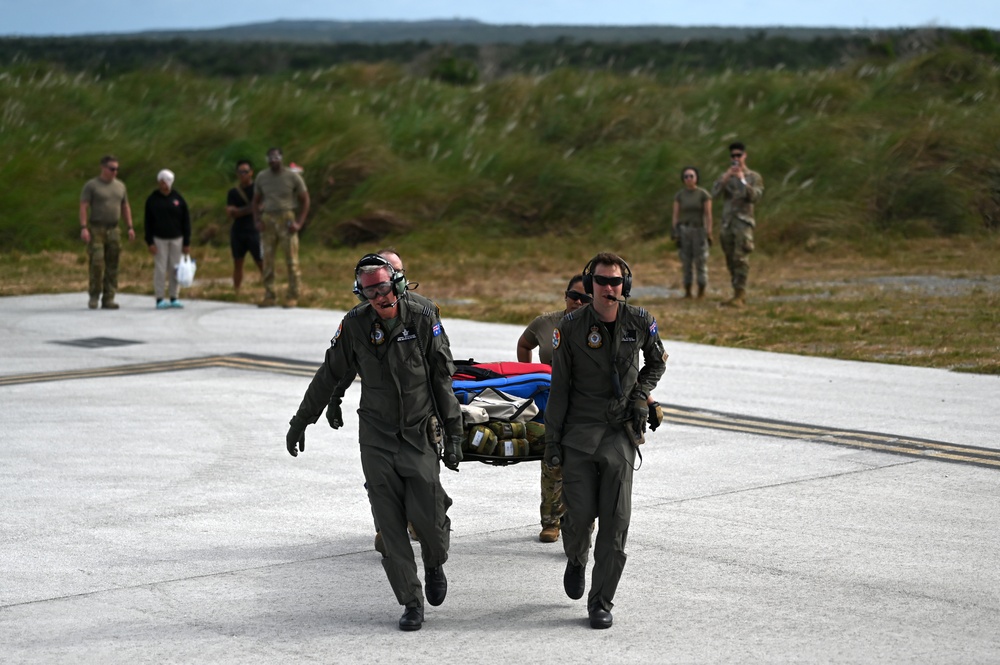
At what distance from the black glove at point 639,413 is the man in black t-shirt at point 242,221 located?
1631cm

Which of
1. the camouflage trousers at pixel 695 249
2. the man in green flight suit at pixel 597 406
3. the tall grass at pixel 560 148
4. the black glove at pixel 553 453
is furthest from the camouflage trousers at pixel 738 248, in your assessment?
the black glove at pixel 553 453

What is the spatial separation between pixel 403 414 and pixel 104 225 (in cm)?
1434

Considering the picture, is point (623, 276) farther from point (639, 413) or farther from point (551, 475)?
point (551, 475)

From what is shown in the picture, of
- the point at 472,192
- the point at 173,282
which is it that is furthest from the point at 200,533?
the point at 472,192

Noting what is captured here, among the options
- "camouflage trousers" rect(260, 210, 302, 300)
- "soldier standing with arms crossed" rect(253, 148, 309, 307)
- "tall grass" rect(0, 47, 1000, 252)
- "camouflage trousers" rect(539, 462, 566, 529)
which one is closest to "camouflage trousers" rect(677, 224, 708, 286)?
"soldier standing with arms crossed" rect(253, 148, 309, 307)

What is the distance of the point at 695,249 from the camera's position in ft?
68.7

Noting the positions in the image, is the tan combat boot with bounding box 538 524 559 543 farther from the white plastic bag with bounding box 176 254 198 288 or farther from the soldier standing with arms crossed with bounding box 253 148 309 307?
the white plastic bag with bounding box 176 254 198 288

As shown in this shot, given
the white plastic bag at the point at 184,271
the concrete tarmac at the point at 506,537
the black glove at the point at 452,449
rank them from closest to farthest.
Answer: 1. the concrete tarmac at the point at 506,537
2. the black glove at the point at 452,449
3. the white plastic bag at the point at 184,271

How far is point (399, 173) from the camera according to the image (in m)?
33.4

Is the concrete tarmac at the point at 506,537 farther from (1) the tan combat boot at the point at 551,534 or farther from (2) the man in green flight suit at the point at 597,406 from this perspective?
(2) the man in green flight suit at the point at 597,406

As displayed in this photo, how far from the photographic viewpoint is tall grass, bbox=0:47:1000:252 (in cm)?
2942

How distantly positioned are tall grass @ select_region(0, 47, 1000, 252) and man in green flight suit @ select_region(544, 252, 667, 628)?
70.0 ft

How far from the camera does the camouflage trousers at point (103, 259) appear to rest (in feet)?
66.9

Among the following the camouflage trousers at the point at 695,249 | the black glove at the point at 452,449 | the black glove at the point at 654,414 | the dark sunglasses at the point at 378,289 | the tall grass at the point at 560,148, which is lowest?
the black glove at the point at 452,449
